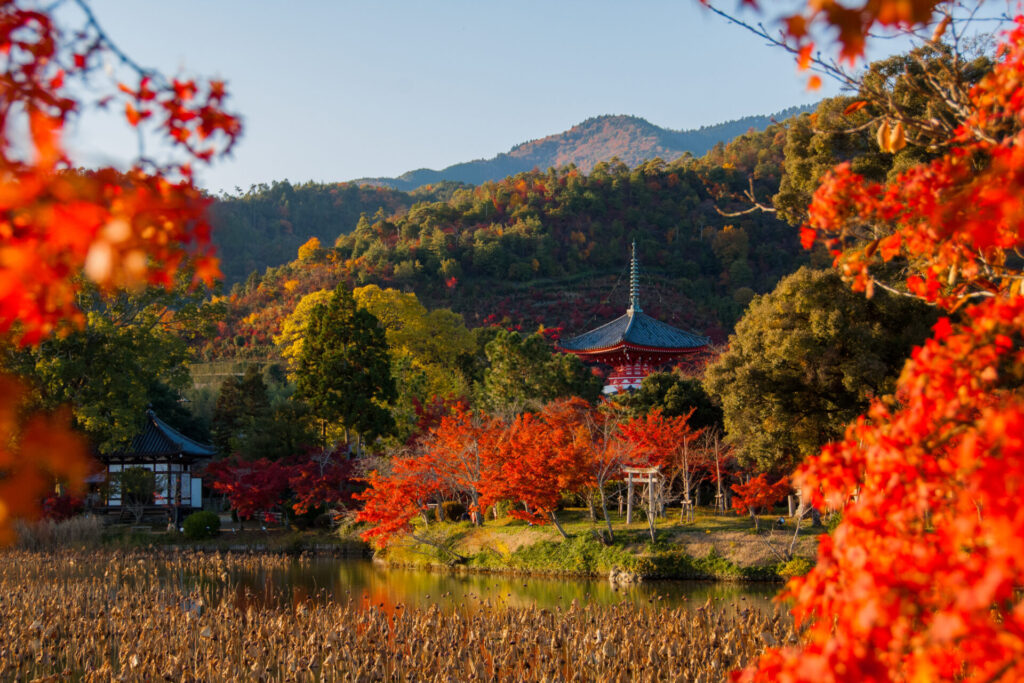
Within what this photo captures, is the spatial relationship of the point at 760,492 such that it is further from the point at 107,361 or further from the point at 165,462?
the point at 165,462

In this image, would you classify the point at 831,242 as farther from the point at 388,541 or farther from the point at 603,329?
the point at 603,329

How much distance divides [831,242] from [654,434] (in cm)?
1514

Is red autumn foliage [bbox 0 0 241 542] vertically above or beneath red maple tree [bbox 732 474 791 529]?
above

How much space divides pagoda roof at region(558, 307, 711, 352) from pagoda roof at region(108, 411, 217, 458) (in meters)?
15.0

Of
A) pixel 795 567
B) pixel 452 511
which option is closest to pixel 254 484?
pixel 452 511

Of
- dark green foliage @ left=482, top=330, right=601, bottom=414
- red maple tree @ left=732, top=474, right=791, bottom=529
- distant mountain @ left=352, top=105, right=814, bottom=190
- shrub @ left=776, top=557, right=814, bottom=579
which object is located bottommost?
shrub @ left=776, top=557, right=814, bottom=579

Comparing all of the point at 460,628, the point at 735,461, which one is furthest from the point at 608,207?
the point at 460,628

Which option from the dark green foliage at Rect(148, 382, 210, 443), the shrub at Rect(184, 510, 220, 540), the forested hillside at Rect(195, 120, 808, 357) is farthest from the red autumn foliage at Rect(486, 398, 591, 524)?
the forested hillside at Rect(195, 120, 808, 357)

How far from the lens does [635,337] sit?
107 feet

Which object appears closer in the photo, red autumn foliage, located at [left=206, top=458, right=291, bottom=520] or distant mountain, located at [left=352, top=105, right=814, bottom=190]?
red autumn foliage, located at [left=206, top=458, right=291, bottom=520]

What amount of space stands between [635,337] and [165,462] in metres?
17.6

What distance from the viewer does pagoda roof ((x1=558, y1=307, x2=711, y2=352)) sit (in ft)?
107

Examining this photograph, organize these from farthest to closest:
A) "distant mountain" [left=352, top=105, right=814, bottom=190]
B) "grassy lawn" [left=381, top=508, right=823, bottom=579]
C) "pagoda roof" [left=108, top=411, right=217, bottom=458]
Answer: "distant mountain" [left=352, top=105, right=814, bottom=190] < "pagoda roof" [left=108, top=411, right=217, bottom=458] < "grassy lawn" [left=381, top=508, right=823, bottom=579]

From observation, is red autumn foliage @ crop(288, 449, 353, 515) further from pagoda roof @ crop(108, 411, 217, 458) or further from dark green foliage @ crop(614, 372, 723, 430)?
dark green foliage @ crop(614, 372, 723, 430)
